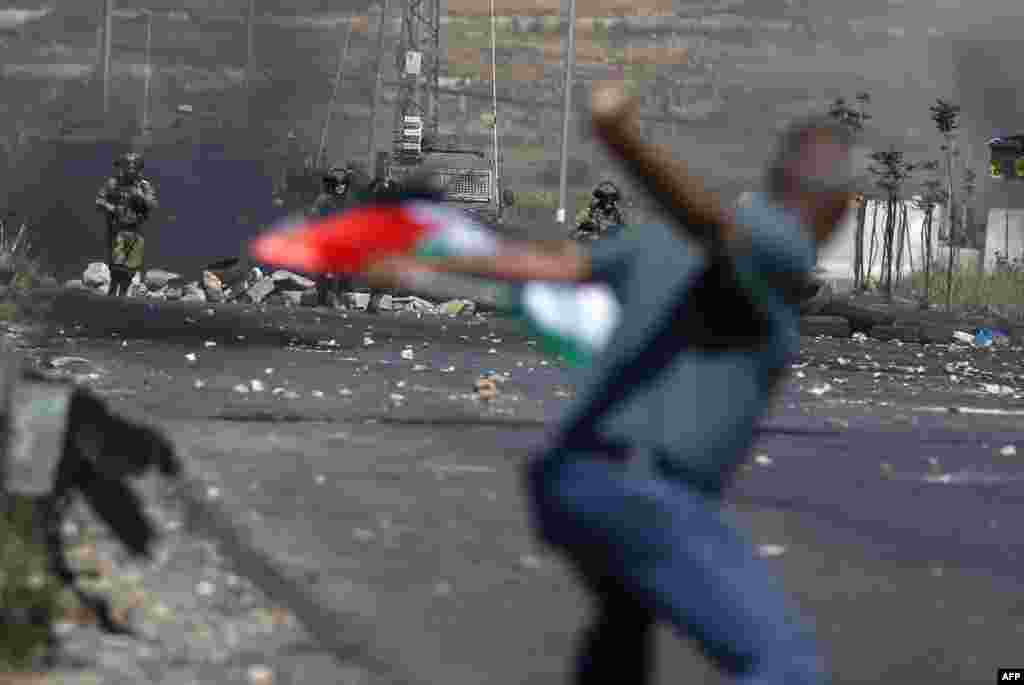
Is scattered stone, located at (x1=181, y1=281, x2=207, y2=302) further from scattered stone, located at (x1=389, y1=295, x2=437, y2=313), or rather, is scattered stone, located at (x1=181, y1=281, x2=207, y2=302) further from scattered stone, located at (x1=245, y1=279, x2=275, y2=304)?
scattered stone, located at (x1=389, y1=295, x2=437, y2=313)

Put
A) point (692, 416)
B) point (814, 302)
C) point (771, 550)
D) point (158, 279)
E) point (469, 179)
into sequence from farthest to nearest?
point (469, 179) < point (158, 279) < point (814, 302) < point (771, 550) < point (692, 416)

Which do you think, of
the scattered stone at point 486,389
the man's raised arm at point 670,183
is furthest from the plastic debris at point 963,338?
the man's raised arm at point 670,183

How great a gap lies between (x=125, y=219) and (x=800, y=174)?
2852 cm

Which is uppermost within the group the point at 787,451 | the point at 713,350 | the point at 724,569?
the point at 713,350

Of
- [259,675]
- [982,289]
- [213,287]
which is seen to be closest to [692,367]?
[259,675]

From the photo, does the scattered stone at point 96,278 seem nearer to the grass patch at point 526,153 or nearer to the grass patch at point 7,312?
the grass patch at point 7,312

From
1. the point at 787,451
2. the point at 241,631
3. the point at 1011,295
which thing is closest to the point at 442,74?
the point at 1011,295

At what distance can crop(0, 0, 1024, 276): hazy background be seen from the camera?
8550 cm

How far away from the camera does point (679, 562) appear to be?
5.05 m

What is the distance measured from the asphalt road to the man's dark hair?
2312 mm

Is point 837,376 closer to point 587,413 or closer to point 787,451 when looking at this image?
point 787,451

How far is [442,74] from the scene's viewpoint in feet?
331

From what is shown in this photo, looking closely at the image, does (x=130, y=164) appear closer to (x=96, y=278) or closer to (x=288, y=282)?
(x=288, y=282)

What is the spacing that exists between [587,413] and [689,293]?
320mm
